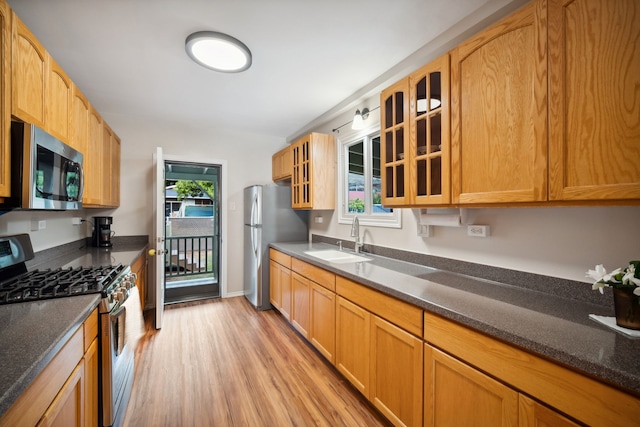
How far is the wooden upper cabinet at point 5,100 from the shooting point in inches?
46.4

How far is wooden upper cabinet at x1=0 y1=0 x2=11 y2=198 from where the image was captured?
1.18 metres

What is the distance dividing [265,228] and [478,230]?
8.19 ft

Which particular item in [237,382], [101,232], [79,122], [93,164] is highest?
[79,122]

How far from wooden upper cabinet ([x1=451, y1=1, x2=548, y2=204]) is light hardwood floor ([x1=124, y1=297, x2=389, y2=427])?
1.56m

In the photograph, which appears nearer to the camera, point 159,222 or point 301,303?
point 301,303

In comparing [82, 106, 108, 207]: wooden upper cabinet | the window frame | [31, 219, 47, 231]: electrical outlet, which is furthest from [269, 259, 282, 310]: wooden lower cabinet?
[31, 219, 47, 231]: electrical outlet

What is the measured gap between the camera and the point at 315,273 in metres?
2.32

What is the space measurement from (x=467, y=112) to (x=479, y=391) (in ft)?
4.27

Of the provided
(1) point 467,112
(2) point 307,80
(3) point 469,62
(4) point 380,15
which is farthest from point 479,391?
(2) point 307,80

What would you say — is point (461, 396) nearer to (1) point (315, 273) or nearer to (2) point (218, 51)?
(1) point (315, 273)

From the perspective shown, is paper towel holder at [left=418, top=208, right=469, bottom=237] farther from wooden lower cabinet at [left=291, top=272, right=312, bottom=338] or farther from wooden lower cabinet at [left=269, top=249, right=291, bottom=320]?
wooden lower cabinet at [left=269, top=249, right=291, bottom=320]

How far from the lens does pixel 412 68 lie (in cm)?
208

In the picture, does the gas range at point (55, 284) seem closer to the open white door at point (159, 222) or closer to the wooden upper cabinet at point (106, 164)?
the open white door at point (159, 222)

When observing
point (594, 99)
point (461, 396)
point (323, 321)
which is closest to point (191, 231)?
point (323, 321)
